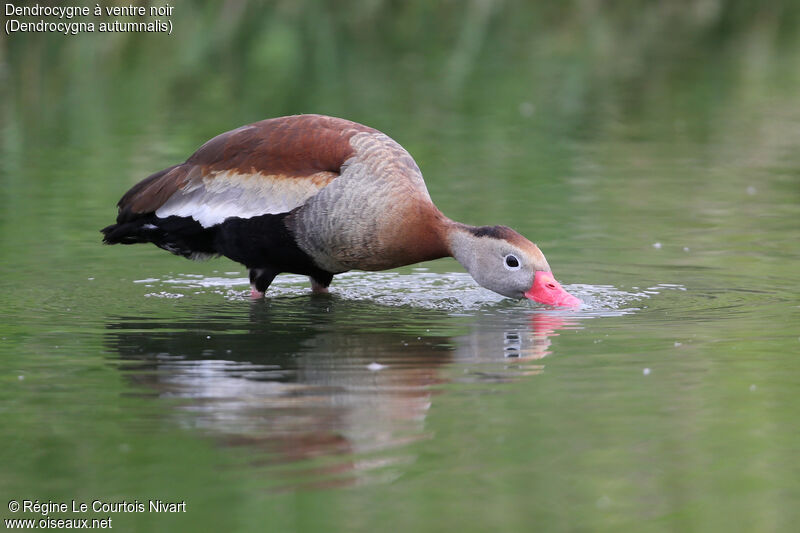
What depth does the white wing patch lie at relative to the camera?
8.69m

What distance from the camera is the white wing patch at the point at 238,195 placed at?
28.5 ft

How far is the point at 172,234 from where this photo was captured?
9.22 meters

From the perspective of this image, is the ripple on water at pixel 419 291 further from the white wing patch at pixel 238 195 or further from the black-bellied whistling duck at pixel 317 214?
the white wing patch at pixel 238 195

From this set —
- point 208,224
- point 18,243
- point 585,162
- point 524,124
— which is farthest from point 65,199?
point 524,124

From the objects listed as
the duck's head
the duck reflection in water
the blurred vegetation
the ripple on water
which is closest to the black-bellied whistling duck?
the duck's head

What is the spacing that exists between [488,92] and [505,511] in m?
14.4

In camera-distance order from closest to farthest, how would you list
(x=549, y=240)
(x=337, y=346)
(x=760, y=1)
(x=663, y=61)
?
(x=337, y=346) → (x=549, y=240) → (x=663, y=61) → (x=760, y=1)

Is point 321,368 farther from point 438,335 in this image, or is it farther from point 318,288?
point 318,288

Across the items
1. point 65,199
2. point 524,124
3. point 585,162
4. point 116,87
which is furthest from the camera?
point 116,87

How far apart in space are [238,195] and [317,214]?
653mm

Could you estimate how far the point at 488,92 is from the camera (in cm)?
1897

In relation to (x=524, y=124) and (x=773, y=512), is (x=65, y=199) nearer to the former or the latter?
(x=524, y=124)

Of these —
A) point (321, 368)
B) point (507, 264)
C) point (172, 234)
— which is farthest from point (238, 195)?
point (321, 368)

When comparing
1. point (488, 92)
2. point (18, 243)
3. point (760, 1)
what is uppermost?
point (760, 1)
